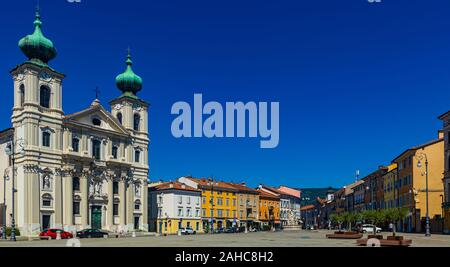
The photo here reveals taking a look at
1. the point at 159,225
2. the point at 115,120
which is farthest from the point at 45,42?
the point at 159,225

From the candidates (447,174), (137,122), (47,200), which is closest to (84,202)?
(47,200)

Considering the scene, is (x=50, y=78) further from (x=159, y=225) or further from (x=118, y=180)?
(x=159, y=225)

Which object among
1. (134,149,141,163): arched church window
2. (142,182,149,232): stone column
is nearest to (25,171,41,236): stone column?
(134,149,141,163): arched church window

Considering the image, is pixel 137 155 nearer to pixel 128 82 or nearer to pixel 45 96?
pixel 128 82

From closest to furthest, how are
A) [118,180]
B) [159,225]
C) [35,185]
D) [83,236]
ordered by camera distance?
[83,236]
[35,185]
[118,180]
[159,225]

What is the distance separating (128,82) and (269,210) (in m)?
57.1

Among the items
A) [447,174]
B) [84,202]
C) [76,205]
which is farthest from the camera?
[84,202]

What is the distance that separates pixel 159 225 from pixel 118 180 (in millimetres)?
17204

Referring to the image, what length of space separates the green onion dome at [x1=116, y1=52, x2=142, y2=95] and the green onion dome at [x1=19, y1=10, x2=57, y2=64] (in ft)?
51.5

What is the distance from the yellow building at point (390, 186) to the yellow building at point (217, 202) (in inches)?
1230

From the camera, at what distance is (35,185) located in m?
61.1

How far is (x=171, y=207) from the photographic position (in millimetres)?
89312

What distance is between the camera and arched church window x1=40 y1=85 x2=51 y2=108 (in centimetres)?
6419

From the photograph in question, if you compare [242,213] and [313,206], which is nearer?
[242,213]
